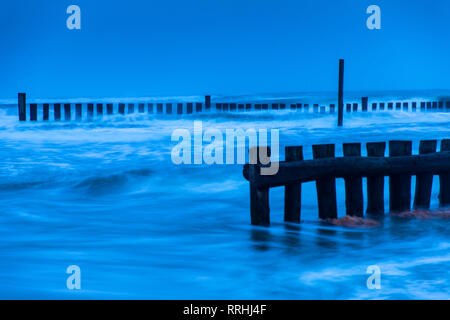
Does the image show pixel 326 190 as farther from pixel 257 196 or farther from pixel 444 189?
pixel 444 189

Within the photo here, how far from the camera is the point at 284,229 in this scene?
6852 mm

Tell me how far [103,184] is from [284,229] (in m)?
→ 5.50

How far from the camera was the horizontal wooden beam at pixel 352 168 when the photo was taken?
6.44 metres

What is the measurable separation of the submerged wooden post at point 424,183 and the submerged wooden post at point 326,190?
1.21 metres

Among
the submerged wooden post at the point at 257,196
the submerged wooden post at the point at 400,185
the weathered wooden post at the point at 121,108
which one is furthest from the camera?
the weathered wooden post at the point at 121,108

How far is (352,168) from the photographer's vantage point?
682 cm

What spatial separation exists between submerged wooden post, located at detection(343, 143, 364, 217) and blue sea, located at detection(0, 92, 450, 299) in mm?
343

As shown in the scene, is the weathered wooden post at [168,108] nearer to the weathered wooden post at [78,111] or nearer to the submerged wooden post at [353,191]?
the weathered wooden post at [78,111]

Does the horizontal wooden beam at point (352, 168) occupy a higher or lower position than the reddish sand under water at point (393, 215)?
higher

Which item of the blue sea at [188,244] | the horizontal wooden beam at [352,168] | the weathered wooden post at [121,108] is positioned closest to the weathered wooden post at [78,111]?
the weathered wooden post at [121,108]

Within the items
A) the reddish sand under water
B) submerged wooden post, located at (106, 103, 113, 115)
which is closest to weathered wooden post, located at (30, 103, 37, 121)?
submerged wooden post, located at (106, 103, 113, 115)

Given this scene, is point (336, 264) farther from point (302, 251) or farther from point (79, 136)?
point (79, 136)

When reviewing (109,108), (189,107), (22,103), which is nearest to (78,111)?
(109,108)
